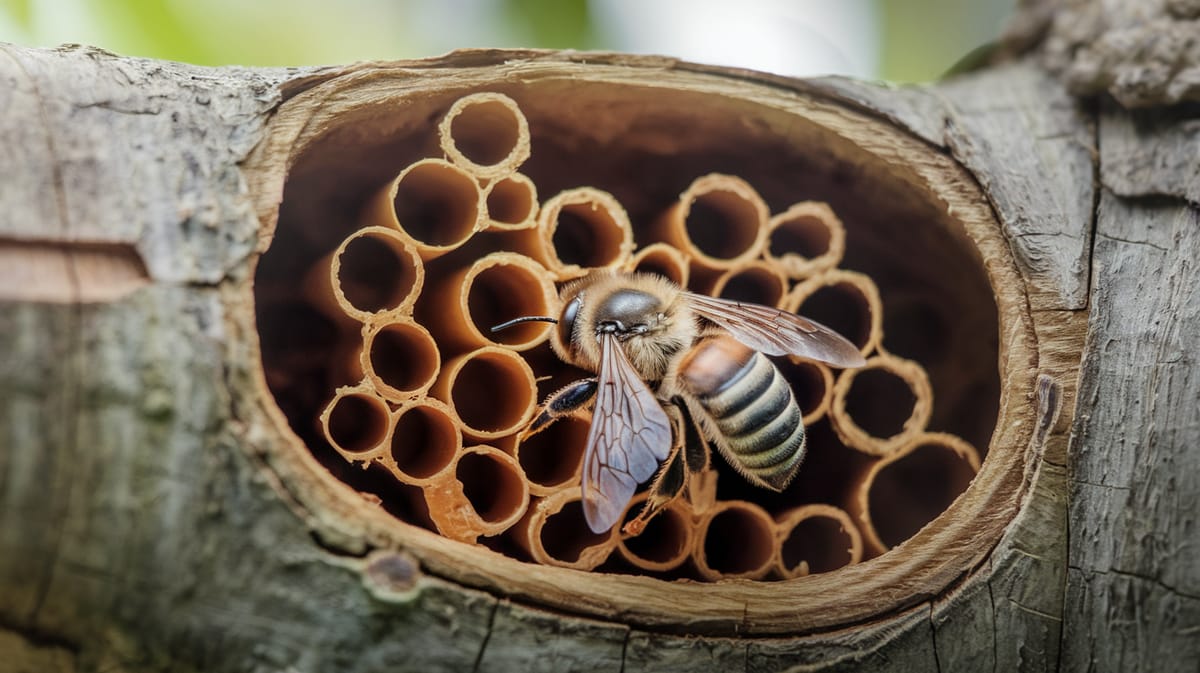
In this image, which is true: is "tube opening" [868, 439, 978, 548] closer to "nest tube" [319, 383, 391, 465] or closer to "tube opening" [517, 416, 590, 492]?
"tube opening" [517, 416, 590, 492]

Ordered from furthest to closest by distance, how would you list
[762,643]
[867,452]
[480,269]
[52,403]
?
1. [867,452]
2. [480,269]
3. [762,643]
4. [52,403]

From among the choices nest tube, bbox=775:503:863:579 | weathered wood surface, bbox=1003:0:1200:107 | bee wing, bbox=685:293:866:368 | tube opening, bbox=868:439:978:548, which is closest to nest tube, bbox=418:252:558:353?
bee wing, bbox=685:293:866:368

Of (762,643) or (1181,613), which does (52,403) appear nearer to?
(762,643)

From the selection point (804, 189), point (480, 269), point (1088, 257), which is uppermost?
point (804, 189)

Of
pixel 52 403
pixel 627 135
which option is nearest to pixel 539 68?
pixel 627 135

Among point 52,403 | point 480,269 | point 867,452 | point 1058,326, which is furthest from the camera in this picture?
point 867,452

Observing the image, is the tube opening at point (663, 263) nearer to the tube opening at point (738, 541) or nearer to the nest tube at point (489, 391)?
the nest tube at point (489, 391)

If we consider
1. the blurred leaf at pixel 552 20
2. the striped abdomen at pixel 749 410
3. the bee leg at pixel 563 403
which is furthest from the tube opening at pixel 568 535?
the blurred leaf at pixel 552 20

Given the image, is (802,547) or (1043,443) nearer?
(1043,443)

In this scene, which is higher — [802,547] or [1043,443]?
[1043,443]
